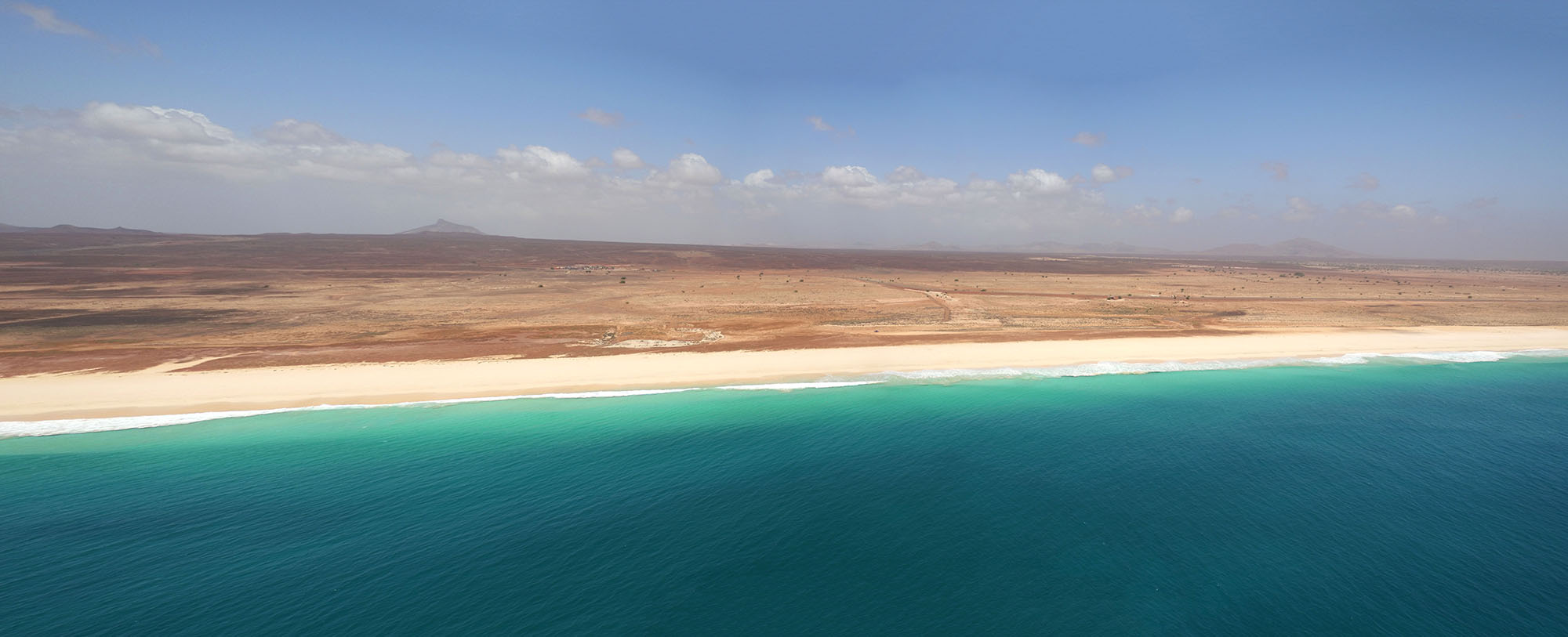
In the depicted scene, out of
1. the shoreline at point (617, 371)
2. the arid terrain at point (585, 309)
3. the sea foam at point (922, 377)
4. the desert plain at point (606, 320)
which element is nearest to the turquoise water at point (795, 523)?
the sea foam at point (922, 377)

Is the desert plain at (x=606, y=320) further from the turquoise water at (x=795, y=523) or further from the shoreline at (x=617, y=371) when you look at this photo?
the turquoise water at (x=795, y=523)

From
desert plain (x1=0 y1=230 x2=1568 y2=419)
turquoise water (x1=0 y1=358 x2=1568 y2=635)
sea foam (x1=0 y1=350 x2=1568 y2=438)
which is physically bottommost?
turquoise water (x1=0 y1=358 x2=1568 y2=635)

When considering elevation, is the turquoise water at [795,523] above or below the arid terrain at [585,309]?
below

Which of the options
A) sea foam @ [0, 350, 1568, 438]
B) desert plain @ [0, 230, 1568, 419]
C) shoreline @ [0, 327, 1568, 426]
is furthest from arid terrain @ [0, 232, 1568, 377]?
sea foam @ [0, 350, 1568, 438]

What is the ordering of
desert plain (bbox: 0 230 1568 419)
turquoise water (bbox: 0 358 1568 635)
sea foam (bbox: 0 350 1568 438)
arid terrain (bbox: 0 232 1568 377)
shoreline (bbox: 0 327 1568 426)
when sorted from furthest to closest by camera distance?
arid terrain (bbox: 0 232 1568 377) < desert plain (bbox: 0 230 1568 419) < shoreline (bbox: 0 327 1568 426) < sea foam (bbox: 0 350 1568 438) < turquoise water (bbox: 0 358 1568 635)

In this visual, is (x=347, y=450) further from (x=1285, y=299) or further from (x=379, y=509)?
(x=1285, y=299)

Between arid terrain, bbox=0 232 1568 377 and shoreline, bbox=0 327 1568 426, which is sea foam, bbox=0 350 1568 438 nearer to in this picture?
shoreline, bbox=0 327 1568 426

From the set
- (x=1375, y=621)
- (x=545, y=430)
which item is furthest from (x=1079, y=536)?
(x=545, y=430)
